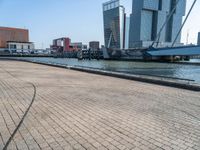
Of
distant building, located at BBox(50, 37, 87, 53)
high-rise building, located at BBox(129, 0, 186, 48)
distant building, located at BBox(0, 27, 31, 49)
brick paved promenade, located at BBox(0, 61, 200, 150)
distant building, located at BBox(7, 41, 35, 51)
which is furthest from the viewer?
distant building, located at BBox(50, 37, 87, 53)

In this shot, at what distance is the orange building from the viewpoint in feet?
405

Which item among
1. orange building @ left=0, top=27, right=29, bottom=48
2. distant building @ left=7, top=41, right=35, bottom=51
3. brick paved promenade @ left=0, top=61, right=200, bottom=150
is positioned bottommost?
brick paved promenade @ left=0, top=61, right=200, bottom=150

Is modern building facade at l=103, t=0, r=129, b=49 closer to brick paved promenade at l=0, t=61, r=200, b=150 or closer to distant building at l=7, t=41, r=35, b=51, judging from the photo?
distant building at l=7, t=41, r=35, b=51

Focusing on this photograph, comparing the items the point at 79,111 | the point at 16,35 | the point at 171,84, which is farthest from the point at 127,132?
the point at 16,35

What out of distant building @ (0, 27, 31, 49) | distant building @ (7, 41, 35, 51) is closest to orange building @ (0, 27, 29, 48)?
distant building @ (0, 27, 31, 49)

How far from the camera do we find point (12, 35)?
127812 mm

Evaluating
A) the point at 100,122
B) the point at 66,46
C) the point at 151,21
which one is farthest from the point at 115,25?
the point at 100,122

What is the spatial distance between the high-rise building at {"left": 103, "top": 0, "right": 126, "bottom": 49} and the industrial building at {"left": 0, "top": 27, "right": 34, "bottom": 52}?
54.2m

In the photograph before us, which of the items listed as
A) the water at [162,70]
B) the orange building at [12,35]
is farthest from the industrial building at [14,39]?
the water at [162,70]

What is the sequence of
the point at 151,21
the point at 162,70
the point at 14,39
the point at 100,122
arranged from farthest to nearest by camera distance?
the point at 14,39, the point at 151,21, the point at 162,70, the point at 100,122

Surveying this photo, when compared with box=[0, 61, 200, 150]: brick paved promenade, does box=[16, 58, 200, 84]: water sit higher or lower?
lower

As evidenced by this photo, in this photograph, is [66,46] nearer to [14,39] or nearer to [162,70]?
[14,39]

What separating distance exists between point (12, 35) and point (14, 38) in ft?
7.54

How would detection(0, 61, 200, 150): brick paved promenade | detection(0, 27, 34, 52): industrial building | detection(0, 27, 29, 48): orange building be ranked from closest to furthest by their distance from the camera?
detection(0, 61, 200, 150): brick paved promenade, detection(0, 27, 34, 52): industrial building, detection(0, 27, 29, 48): orange building
